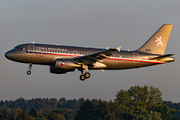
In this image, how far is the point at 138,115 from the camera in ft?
468

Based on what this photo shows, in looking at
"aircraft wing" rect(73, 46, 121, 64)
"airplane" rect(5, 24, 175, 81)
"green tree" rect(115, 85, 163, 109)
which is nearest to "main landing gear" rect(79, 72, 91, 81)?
"airplane" rect(5, 24, 175, 81)

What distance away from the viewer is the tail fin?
4884cm

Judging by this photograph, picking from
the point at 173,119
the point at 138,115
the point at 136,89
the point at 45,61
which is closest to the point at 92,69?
the point at 45,61

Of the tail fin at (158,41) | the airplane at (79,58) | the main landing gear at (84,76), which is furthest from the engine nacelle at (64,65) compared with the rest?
the tail fin at (158,41)

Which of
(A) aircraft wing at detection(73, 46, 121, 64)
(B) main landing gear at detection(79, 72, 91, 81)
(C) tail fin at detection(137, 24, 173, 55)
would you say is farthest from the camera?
(C) tail fin at detection(137, 24, 173, 55)

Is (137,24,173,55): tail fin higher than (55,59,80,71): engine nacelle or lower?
higher

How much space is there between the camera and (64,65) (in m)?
40.3

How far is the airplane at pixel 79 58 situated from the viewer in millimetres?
40969

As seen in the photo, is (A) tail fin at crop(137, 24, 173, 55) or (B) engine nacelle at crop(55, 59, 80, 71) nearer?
(B) engine nacelle at crop(55, 59, 80, 71)

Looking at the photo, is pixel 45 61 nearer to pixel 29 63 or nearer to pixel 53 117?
pixel 29 63

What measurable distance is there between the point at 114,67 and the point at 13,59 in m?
16.1

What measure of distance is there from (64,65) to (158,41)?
1940cm

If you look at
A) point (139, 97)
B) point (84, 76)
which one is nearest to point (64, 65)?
point (84, 76)

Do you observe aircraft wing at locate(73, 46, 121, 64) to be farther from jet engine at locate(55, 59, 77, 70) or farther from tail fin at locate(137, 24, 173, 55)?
tail fin at locate(137, 24, 173, 55)
